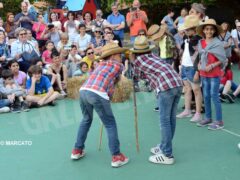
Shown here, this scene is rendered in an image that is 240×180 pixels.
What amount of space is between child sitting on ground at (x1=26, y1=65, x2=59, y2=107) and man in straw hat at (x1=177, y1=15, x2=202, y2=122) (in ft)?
9.07

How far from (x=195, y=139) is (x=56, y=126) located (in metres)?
2.26

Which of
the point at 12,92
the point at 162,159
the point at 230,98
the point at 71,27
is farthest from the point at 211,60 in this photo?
the point at 71,27

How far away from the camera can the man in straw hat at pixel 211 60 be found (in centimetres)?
579

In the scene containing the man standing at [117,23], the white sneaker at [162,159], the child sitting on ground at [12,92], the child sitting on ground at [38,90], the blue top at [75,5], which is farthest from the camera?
the blue top at [75,5]

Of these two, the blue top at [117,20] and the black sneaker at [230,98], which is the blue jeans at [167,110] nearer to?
the black sneaker at [230,98]

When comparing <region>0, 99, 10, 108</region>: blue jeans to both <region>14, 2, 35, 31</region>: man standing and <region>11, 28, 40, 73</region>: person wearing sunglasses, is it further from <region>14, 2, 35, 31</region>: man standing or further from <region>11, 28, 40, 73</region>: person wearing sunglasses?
<region>14, 2, 35, 31</region>: man standing

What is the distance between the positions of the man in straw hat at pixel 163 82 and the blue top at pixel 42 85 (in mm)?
3733

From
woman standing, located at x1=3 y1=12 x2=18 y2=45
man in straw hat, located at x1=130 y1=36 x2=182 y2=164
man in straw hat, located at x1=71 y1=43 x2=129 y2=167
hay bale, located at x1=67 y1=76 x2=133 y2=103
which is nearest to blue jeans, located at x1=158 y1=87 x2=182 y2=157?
man in straw hat, located at x1=130 y1=36 x2=182 y2=164

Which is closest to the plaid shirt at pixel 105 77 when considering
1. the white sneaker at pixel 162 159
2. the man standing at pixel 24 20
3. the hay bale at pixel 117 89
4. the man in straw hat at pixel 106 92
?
the man in straw hat at pixel 106 92

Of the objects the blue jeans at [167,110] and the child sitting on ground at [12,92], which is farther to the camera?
the child sitting on ground at [12,92]

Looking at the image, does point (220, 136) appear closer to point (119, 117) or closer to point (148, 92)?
point (119, 117)

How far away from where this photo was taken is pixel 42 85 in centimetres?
814

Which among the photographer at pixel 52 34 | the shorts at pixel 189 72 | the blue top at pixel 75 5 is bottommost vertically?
the shorts at pixel 189 72

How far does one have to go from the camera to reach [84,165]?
4.85 meters
